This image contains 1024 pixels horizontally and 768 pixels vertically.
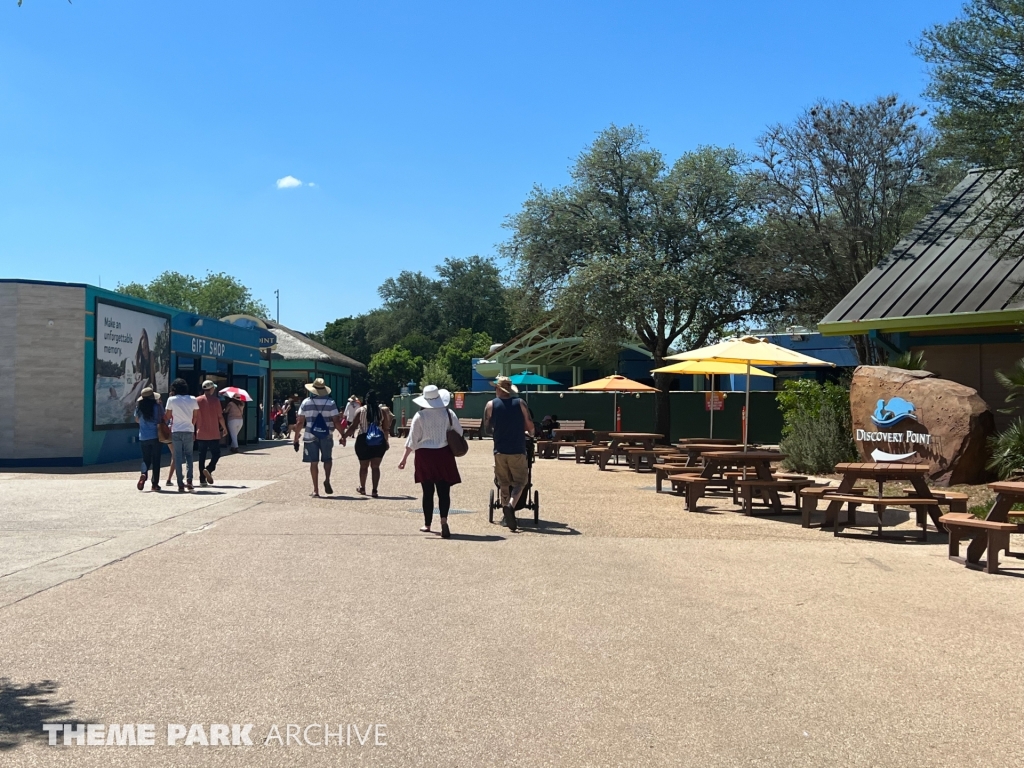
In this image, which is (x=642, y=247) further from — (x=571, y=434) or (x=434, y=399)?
(x=434, y=399)

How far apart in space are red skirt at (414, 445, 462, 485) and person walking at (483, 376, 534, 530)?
3.09 ft

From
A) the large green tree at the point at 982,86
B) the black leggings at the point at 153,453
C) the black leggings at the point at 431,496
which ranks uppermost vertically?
the large green tree at the point at 982,86

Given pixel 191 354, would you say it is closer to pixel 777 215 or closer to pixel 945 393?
pixel 777 215

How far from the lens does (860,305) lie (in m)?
19.0

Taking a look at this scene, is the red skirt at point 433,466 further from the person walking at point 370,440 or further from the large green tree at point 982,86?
the large green tree at point 982,86

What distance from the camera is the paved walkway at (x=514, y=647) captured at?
4555mm

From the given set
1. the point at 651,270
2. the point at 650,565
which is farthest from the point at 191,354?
the point at 650,565

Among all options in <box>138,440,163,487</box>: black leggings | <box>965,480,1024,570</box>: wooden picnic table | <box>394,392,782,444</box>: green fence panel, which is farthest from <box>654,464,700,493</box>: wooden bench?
<box>394,392,782,444</box>: green fence panel

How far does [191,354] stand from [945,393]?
20632 millimetres

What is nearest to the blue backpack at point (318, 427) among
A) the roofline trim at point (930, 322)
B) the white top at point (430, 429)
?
the white top at point (430, 429)

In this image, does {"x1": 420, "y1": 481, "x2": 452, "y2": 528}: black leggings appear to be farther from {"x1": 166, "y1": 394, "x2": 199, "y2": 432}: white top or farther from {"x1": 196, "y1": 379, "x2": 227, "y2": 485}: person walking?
{"x1": 196, "y1": 379, "x2": 227, "y2": 485}: person walking

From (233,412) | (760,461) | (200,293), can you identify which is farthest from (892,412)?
(200,293)

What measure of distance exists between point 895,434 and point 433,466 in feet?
27.4

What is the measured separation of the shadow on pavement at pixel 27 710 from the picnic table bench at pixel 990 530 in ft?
24.8
